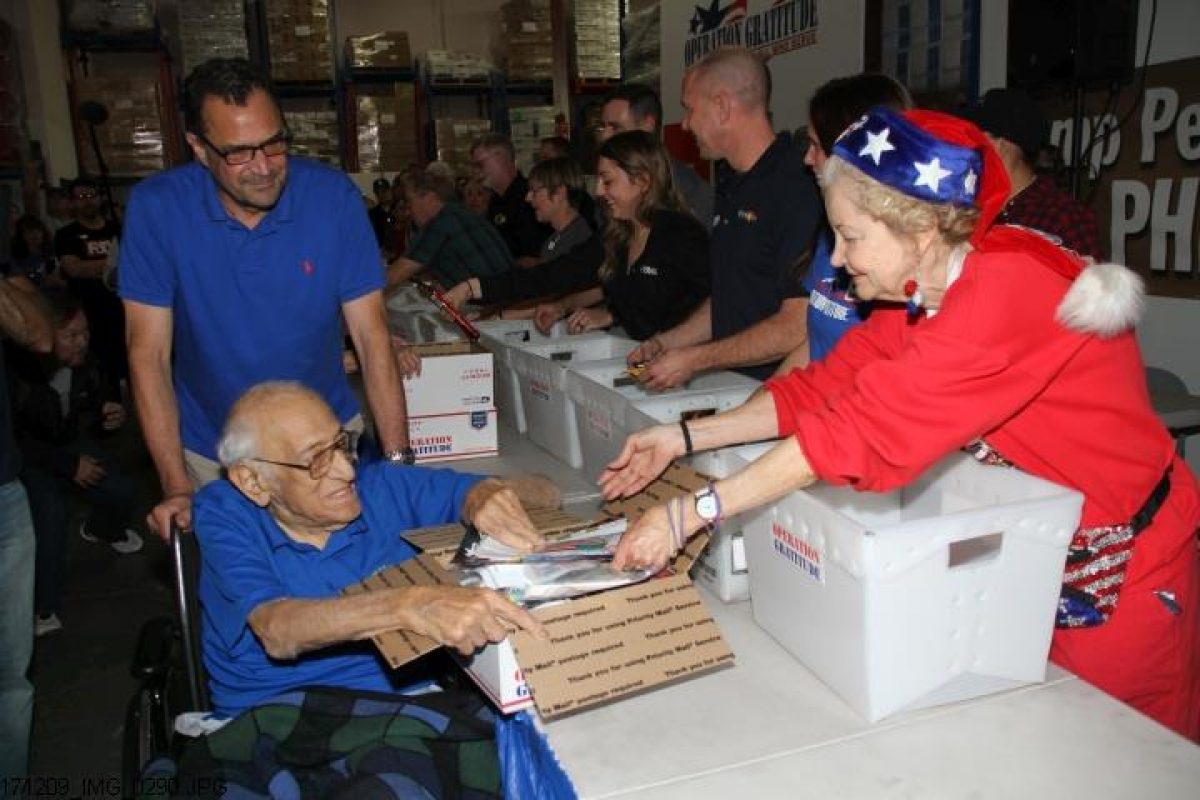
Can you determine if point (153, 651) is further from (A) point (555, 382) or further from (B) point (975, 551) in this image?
(B) point (975, 551)

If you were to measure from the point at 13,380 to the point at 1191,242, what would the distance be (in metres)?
4.04

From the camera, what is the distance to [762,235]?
2521mm

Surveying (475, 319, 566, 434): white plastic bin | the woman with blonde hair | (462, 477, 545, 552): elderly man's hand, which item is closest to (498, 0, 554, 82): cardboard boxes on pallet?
(475, 319, 566, 434): white plastic bin

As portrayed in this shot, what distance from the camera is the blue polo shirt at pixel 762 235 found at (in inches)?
96.0

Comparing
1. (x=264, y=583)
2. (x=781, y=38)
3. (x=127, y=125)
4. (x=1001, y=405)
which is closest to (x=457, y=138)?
(x=127, y=125)

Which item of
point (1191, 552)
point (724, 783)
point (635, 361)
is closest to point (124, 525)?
point (635, 361)

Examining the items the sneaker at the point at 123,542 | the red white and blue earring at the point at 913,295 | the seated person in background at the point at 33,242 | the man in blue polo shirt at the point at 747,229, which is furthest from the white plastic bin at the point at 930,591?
the seated person in background at the point at 33,242

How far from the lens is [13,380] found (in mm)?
3355

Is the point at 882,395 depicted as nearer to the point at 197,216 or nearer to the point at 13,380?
the point at 197,216

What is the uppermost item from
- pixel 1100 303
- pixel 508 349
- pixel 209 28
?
pixel 209 28

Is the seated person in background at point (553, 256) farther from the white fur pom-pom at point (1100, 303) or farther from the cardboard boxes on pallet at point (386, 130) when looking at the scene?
the cardboard boxes on pallet at point (386, 130)

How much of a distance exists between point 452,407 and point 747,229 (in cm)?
95

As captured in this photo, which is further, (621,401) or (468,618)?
(621,401)

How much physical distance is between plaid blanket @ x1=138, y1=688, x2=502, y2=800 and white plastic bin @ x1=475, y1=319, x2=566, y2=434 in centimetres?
151
